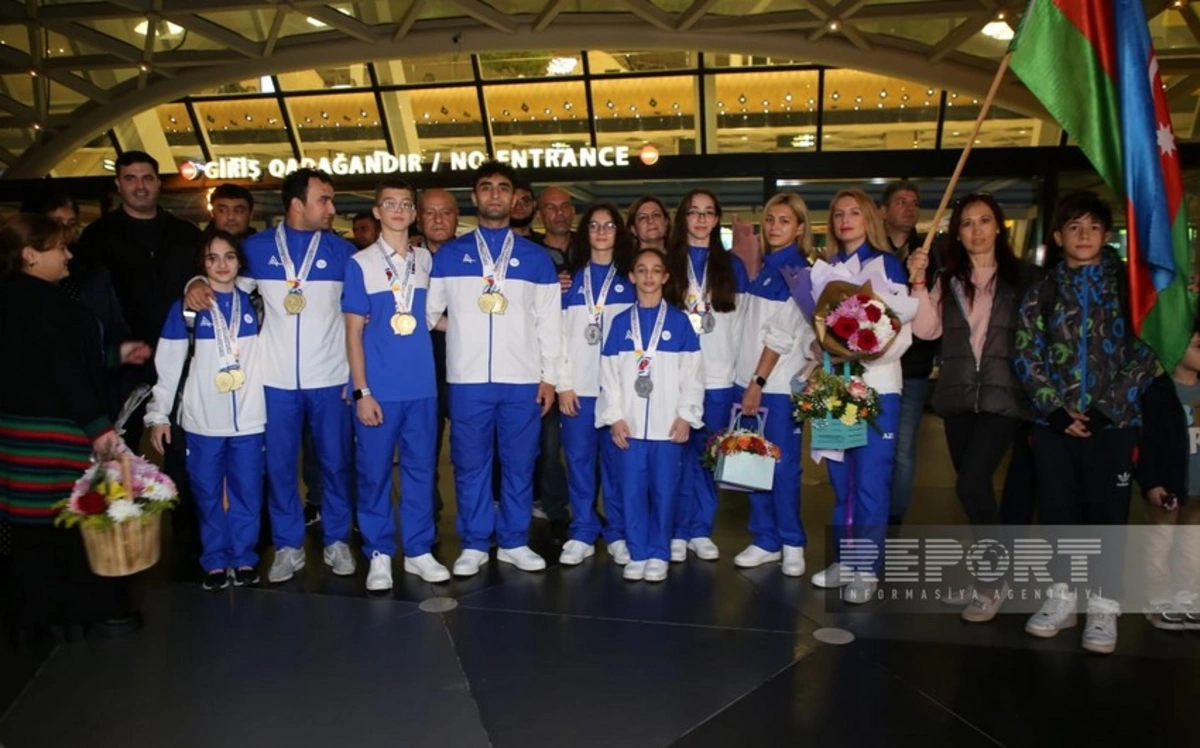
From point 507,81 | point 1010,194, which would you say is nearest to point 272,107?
point 507,81

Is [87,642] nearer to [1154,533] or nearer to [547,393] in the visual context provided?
[547,393]

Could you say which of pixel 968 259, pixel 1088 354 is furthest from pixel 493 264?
pixel 1088 354

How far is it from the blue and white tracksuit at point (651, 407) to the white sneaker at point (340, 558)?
1.47 m

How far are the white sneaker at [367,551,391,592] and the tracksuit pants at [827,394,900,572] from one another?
7.42 feet

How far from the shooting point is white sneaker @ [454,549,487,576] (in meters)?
4.90

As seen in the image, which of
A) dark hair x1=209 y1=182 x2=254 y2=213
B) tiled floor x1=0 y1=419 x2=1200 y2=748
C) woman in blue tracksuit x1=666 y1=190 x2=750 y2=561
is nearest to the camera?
tiled floor x1=0 y1=419 x2=1200 y2=748

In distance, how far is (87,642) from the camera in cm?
411

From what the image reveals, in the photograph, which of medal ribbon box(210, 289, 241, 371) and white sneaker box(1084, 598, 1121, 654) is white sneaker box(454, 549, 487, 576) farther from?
white sneaker box(1084, 598, 1121, 654)

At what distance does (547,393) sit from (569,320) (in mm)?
435

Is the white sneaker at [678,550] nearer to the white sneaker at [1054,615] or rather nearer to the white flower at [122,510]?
the white sneaker at [1054,615]

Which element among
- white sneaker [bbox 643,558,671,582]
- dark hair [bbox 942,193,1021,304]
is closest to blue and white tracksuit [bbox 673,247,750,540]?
white sneaker [bbox 643,558,671,582]

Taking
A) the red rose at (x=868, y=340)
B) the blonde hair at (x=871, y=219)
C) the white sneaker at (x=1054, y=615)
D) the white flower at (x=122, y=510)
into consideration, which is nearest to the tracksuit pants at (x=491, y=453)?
the white flower at (x=122, y=510)

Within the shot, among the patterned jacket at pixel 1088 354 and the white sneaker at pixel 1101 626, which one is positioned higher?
the patterned jacket at pixel 1088 354

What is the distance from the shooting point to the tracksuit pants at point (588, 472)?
503cm
